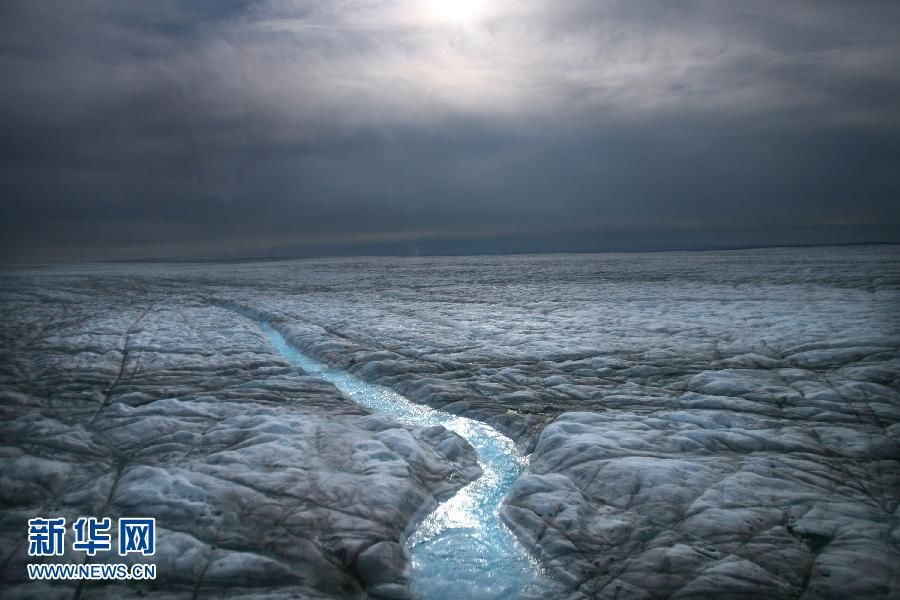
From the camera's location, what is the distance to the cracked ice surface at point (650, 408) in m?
4.14

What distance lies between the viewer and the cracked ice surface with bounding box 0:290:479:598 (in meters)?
3.99

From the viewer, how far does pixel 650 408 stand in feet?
24.7

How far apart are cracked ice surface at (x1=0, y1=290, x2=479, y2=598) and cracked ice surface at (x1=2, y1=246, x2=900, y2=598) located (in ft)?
0.43

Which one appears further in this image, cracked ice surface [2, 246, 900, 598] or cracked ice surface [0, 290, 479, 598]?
cracked ice surface [2, 246, 900, 598]

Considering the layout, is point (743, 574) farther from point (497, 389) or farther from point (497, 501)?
point (497, 389)

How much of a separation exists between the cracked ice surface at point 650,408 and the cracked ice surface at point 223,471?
0.43ft

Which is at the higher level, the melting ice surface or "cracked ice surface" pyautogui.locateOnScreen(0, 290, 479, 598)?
"cracked ice surface" pyautogui.locateOnScreen(0, 290, 479, 598)

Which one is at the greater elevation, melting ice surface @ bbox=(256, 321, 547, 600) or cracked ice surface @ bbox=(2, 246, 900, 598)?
cracked ice surface @ bbox=(2, 246, 900, 598)

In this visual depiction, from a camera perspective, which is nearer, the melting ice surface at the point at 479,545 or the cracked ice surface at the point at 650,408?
the melting ice surface at the point at 479,545

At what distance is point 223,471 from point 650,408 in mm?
5600

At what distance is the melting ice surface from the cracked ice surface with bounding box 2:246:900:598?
0.67 ft

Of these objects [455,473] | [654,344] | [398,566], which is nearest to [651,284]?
[654,344]

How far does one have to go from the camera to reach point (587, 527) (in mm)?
4613

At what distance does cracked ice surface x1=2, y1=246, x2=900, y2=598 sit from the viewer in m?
4.14
